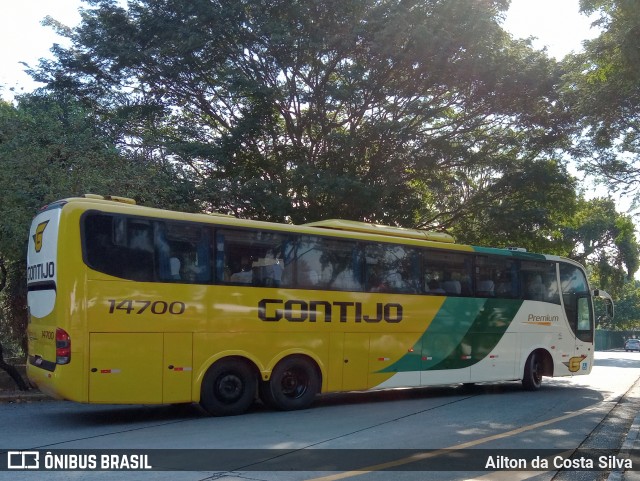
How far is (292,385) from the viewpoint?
1297cm

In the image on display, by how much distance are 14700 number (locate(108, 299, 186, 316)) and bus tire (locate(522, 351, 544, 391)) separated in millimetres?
9561

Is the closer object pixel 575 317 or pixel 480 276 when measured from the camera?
pixel 480 276

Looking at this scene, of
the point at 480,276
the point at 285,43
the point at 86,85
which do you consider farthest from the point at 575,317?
the point at 86,85

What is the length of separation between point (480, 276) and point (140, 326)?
8.18 meters

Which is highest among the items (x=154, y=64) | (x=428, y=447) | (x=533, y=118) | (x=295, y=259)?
(x=154, y=64)

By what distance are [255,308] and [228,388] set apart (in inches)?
56.8

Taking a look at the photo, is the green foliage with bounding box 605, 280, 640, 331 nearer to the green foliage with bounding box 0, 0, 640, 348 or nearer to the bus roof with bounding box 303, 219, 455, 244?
the green foliage with bounding box 0, 0, 640, 348

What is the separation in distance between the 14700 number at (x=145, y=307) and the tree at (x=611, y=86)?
979cm

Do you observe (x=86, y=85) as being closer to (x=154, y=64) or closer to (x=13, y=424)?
(x=154, y=64)

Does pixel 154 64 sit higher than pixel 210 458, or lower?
higher

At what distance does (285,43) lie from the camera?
19359 mm

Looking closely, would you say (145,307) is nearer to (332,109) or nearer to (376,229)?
(376,229)

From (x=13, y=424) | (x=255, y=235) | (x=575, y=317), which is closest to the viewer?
(x=13, y=424)

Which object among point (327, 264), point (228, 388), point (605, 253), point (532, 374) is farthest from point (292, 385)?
point (605, 253)
